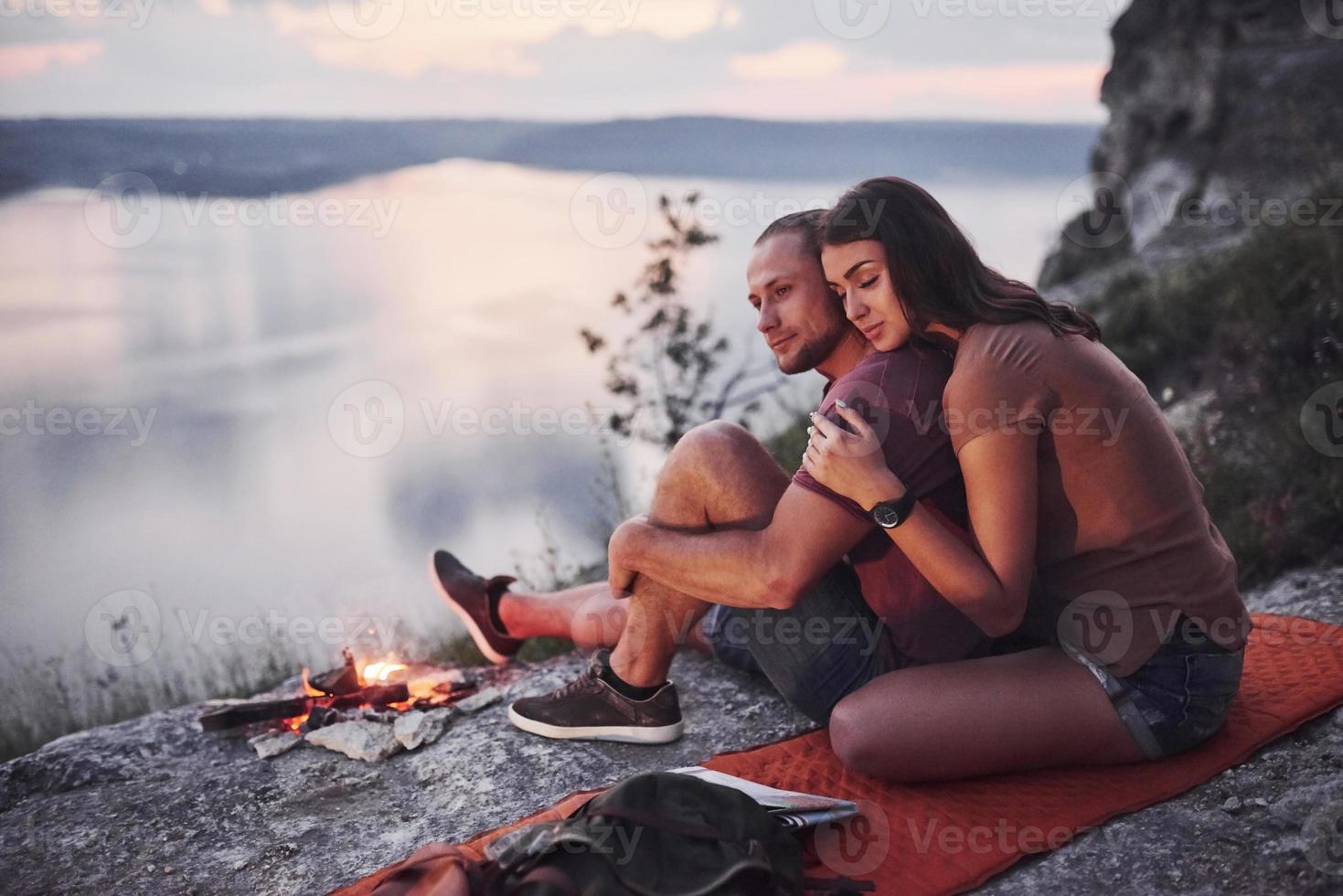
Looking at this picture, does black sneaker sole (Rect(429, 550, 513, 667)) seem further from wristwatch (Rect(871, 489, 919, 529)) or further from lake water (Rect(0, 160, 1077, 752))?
wristwatch (Rect(871, 489, 919, 529))

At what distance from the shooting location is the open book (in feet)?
8.75

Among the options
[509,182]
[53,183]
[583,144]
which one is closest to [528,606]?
[583,144]

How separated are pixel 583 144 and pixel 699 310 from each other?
3.79 metres

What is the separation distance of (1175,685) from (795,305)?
57.8 inches

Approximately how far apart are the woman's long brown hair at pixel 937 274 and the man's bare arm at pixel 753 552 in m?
0.55

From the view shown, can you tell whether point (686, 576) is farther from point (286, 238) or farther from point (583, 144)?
point (286, 238)

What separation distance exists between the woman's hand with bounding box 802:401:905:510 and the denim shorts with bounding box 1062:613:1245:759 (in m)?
0.76
